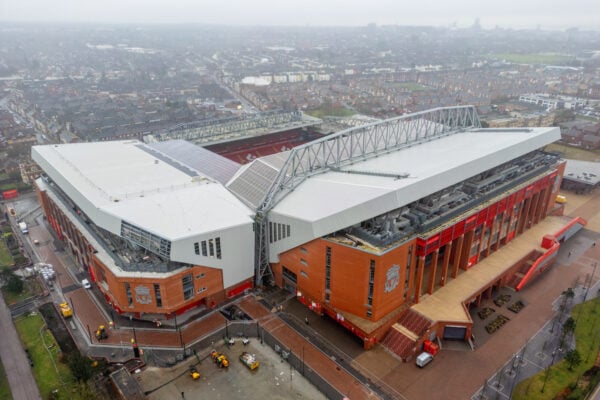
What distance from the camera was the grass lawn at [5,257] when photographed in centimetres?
8200

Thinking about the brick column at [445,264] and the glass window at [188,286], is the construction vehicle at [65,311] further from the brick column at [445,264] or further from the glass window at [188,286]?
the brick column at [445,264]

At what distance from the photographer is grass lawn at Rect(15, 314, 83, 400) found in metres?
54.1

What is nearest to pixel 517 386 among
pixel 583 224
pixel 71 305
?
pixel 583 224

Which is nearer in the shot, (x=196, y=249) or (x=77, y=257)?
(x=196, y=249)

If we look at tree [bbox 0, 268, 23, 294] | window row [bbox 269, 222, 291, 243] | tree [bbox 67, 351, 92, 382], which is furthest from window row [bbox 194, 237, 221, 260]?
tree [bbox 0, 268, 23, 294]

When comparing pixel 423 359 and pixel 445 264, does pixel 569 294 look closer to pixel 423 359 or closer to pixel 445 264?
pixel 445 264

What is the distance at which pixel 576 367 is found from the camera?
191ft

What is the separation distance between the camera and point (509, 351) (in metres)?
61.6

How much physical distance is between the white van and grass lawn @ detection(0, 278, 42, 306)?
207 feet

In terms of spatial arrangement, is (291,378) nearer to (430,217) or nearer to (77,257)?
(430,217)

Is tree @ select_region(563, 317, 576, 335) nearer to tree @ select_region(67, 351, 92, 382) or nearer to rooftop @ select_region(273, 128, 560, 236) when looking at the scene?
rooftop @ select_region(273, 128, 560, 236)

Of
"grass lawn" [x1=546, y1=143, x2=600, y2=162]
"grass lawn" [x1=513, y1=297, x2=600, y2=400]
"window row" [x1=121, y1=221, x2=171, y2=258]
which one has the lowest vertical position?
"grass lawn" [x1=513, y1=297, x2=600, y2=400]

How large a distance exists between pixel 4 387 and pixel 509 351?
6789 centimetres

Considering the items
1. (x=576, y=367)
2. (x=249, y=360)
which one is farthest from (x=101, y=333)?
(x=576, y=367)
